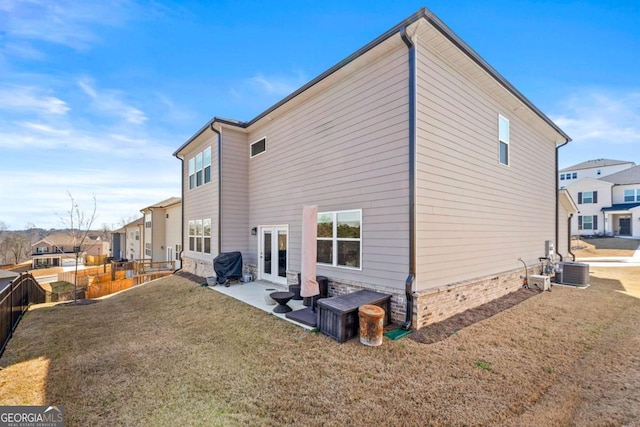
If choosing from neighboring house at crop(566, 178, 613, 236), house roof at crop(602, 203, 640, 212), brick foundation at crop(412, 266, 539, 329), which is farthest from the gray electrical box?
neighboring house at crop(566, 178, 613, 236)

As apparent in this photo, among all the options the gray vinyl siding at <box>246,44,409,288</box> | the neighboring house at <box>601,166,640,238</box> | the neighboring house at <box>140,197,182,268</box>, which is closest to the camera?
the gray vinyl siding at <box>246,44,409,288</box>

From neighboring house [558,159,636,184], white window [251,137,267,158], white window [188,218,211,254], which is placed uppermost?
neighboring house [558,159,636,184]

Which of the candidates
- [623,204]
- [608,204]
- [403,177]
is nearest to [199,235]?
[403,177]

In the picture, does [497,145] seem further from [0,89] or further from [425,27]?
[0,89]

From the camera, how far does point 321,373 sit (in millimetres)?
3924

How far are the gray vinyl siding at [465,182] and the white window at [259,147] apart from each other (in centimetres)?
637

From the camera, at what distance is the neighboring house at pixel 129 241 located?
25672mm

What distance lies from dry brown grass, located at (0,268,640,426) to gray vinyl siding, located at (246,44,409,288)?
2.00 metres

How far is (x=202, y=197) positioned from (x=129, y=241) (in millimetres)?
22849

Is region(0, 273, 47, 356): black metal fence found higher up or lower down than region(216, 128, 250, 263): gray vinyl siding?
lower down

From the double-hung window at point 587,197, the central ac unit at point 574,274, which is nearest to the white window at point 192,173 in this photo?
the central ac unit at point 574,274

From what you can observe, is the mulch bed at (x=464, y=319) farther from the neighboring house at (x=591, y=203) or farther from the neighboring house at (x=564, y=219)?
the neighboring house at (x=591, y=203)

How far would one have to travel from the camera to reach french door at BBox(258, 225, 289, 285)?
9.30m

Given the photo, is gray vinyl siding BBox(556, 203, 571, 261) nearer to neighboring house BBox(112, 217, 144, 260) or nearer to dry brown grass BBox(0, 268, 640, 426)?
dry brown grass BBox(0, 268, 640, 426)
